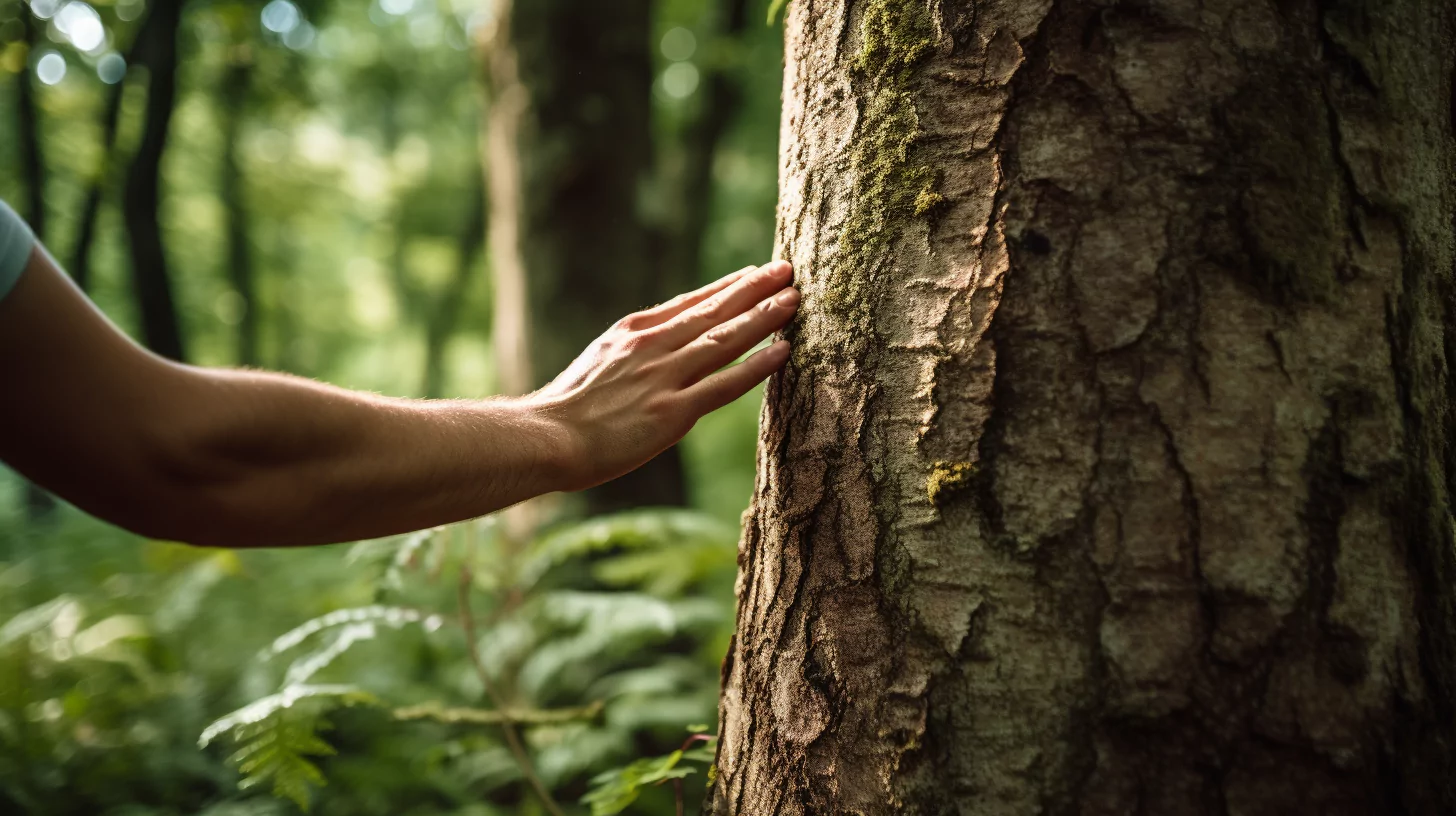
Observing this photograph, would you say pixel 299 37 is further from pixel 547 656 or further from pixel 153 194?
pixel 547 656

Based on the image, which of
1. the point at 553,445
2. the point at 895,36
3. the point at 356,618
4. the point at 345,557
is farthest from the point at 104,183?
the point at 895,36

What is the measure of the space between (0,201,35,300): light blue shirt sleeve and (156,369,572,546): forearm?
209 millimetres

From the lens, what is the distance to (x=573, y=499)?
4121 mm

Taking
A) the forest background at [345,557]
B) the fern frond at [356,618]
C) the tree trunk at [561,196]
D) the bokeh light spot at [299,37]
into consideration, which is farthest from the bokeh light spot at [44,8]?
the fern frond at [356,618]

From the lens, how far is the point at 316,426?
1144 millimetres

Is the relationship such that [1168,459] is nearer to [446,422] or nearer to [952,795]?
[952,795]

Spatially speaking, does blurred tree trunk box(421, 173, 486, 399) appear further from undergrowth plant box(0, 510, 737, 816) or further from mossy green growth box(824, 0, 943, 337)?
mossy green growth box(824, 0, 943, 337)

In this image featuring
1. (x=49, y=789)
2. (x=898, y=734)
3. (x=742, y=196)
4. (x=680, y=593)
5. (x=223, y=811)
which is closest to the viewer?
(x=898, y=734)

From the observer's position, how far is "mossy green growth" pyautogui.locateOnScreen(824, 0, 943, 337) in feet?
3.82

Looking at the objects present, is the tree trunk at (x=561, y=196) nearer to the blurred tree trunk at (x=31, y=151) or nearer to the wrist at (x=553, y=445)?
the wrist at (x=553, y=445)

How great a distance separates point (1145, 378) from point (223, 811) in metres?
2.86

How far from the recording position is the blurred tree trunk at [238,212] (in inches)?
418

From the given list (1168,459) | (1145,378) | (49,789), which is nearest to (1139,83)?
(1145,378)

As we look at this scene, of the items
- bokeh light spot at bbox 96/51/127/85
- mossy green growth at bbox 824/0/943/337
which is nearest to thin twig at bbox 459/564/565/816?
mossy green growth at bbox 824/0/943/337
